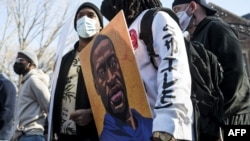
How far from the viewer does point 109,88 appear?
1.86 metres

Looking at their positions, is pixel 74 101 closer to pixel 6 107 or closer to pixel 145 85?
pixel 145 85

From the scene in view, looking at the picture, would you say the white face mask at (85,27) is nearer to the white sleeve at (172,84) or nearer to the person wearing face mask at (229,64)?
the person wearing face mask at (229,64)

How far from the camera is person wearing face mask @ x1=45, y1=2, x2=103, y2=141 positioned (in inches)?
93.0

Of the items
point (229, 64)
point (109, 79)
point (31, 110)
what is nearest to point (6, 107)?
point (31, 110)

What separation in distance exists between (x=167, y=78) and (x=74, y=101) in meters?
0.99

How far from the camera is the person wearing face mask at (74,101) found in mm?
2363

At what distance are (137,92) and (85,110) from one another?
673 mm

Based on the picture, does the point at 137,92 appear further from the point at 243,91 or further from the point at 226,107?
the point at 243,91

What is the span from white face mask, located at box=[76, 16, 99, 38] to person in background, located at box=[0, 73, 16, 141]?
1839 millimetres

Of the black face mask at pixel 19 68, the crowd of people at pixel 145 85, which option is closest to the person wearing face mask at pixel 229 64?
the crowd of people at pixel 145 85

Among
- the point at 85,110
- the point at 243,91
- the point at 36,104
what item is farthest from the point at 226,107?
the point at 36,104

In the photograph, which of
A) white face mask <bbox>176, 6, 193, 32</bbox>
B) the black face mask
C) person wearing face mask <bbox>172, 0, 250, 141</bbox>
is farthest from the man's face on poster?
the black face mask

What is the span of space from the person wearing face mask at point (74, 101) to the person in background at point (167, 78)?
0.61m

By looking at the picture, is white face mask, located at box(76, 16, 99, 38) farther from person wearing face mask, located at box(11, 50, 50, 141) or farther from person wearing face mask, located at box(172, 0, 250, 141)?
person wearing face mask, located at box(11, 50, 50, 141)
